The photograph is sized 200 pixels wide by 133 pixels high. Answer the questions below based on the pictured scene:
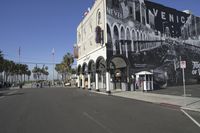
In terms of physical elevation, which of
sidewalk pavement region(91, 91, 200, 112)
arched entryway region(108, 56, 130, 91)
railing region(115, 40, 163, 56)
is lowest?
sidewalk pavement region(91, 91, 200, 112)

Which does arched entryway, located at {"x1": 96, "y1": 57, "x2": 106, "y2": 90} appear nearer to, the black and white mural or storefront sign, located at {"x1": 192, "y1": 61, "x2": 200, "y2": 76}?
the black and white mural

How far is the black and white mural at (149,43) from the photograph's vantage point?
33.4 meters

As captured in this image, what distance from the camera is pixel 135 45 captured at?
114ft

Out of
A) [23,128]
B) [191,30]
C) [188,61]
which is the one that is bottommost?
[23,128]

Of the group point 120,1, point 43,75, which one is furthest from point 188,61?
point 43,75

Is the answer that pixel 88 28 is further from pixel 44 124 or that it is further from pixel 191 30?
pixel 44 124

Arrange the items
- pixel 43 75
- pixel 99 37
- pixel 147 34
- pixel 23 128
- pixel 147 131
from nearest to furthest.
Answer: pixel 147 131, pixel 23 128, pixel 99 37, pixel 147 34, pixel 43 75

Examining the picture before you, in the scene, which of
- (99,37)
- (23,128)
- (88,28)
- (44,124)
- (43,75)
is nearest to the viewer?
(23,128)

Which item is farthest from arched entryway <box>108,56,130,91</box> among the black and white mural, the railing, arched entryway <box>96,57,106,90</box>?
arched entryway <box>96,57,106,90</box>

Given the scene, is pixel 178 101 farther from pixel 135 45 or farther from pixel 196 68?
pixel 196 68

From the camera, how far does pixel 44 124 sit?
33.7ft

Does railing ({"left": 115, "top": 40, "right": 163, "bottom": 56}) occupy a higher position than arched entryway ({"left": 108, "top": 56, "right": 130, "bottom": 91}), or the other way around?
railing ({"left": 115, "top": 40, "right": 163, "bottom": 56})

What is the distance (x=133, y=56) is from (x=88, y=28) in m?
12.7

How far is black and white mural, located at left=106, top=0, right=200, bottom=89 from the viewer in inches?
1316
